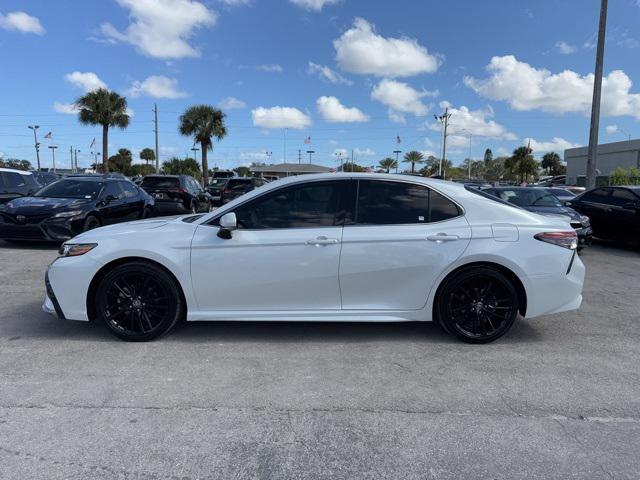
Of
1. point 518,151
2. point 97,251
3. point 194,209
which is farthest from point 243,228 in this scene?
point 518,151

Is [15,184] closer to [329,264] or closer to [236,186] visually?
[236,186]

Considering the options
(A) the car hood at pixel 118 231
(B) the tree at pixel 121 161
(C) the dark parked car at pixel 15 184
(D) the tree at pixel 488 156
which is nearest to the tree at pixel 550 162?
(D) the tree at pixel 488 156

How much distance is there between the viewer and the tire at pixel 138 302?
14.6ft

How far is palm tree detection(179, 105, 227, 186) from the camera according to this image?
42625 mm

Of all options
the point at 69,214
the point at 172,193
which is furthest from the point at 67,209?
the point at 172,193

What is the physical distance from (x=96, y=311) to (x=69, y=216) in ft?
19.2

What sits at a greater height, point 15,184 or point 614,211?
point 15,184

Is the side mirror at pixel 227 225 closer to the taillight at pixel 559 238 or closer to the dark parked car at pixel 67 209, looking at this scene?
the taillight at pixel 559 238

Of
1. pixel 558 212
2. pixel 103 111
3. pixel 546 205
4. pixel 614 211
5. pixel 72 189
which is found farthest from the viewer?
pixel 103 111

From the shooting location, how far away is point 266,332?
491 cm

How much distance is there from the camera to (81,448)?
288cm

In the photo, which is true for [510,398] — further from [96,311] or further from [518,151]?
[518,151]

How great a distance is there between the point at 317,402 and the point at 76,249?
2719 millimetres

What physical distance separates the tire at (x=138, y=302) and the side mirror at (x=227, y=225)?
0.63m
